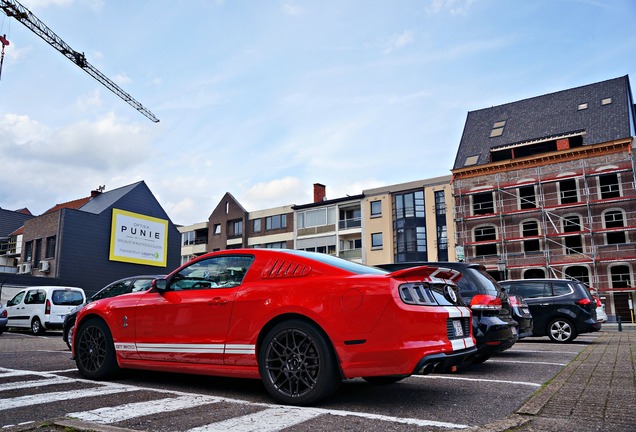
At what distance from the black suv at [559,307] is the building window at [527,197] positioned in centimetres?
2632

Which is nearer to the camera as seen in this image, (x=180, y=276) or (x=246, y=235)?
(x=180, y=276)

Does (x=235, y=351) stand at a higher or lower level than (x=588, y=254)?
lower

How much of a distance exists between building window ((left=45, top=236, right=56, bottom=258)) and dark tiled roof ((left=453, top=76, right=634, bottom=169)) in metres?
31.0

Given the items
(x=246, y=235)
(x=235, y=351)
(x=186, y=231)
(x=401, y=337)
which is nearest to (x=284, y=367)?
(x=235, y=351)

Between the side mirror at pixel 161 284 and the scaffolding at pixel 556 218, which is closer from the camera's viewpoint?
the side mirror at pixel 161 284

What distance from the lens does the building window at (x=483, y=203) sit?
39.3 meters

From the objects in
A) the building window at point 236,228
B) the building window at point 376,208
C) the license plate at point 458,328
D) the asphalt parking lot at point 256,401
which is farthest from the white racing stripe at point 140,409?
the building window at point 236,228

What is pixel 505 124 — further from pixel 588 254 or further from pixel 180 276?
pixel 180 276

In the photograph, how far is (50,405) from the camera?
4.43 meters

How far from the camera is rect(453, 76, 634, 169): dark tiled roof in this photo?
36406 mm

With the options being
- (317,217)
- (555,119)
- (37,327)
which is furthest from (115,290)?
(317,217)

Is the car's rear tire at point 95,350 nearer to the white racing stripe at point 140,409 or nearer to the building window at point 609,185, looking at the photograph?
the white racing stripe at point 140,409

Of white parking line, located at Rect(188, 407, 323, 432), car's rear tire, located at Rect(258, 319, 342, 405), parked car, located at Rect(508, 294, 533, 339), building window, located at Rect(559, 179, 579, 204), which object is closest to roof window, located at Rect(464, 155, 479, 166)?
building window, located at Rect(559, 179, 579, 204)

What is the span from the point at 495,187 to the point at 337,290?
1451 inches
